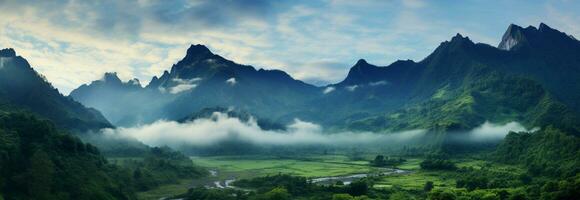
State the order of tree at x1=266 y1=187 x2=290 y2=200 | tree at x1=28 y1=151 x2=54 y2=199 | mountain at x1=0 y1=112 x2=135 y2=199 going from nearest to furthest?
tree at x1=28 y1=151 x2=54 y2=199
mountain at x1=0 y1=112 x2=135 y2=199
tree at x1=266 y1=187 x2=290 y2=200

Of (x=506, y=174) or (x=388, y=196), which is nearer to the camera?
(x=388, y=196)

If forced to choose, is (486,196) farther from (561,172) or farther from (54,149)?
(54,149)

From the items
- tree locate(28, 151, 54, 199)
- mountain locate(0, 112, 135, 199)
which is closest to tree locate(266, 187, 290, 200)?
mountain locate(0, 112, 135, 199)

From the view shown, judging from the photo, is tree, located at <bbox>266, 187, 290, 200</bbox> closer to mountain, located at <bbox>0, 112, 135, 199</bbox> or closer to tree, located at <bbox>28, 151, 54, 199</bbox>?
mountain, located at <bbox>0, 112, 135, 199</bbox>

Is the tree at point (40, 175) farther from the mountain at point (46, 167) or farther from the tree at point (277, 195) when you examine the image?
the tree at point (277, 195)

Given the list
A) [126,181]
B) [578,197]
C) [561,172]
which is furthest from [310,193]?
[561,172]

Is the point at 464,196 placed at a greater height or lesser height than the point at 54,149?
lesser

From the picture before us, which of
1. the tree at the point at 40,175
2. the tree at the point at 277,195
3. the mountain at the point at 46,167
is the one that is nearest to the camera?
the tree at the point at 40,175

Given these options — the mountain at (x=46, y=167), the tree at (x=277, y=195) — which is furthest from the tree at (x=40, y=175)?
the tree at (x=277, y=195)

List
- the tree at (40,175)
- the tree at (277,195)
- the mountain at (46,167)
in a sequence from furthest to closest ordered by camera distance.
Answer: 1. the tree at (277,195)
2. the mountain at (46,167)
3. the tree at (40,175)

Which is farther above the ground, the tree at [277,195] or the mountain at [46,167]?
the mountain at [46,167]

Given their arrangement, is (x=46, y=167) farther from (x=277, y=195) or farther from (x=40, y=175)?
(x=277, y=195)
